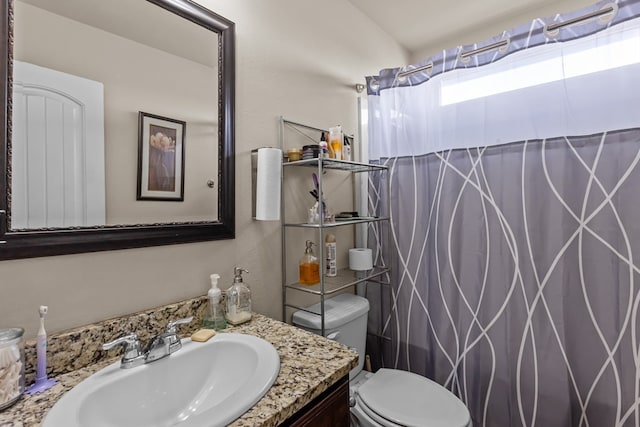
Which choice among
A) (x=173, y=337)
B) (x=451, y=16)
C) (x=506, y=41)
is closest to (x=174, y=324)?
(x=173, y=337)

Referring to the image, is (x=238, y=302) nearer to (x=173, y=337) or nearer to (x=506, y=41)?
(x=173, y=337)

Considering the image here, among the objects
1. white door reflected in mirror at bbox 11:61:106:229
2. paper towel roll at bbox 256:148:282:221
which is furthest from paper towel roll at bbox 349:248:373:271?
white door reflected in mirror at bbox 11:61:106:229

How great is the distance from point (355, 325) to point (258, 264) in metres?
0.58

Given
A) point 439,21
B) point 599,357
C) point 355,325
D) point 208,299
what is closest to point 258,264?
point 208,299

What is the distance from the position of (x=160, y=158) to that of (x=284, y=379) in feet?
2.49

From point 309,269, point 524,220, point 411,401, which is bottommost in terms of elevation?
point 411,401

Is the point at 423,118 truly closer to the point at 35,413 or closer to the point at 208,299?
the point at 208,299

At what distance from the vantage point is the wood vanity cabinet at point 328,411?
70cm

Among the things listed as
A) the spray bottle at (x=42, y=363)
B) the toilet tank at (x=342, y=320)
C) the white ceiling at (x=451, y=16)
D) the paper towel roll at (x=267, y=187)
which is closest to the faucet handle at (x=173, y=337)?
the spray bottle at (x=42, y=363)

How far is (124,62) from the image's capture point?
0.91 m

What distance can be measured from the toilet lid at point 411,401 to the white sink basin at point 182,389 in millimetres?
635

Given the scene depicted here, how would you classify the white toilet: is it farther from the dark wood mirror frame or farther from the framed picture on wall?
the framed picture on wall

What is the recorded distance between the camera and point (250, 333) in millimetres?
990

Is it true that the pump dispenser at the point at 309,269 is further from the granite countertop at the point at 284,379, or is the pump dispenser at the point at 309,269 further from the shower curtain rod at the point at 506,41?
the shower curtain rod at the point at 506,41
